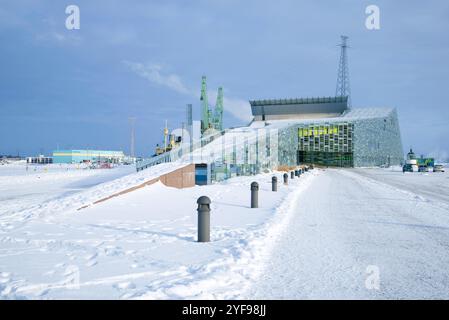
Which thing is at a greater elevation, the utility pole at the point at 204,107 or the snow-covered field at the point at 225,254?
the utility pole at the point at 204,107

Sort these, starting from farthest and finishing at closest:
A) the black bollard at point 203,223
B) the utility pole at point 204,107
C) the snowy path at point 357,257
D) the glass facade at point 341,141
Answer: the utility pole at point 204,107, the glass facade at point 341,141, the black bollard at point 203,223, the snowy path at point 357,257

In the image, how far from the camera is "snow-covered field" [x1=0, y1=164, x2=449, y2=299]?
4.45 meters

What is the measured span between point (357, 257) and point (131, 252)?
386cm

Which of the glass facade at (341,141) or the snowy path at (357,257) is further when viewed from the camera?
the glass facade at (341,141)

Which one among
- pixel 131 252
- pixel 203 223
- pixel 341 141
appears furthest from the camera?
pixel 341 141

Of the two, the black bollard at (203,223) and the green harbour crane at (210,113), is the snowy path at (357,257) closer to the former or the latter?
the black bollard at (203,223)

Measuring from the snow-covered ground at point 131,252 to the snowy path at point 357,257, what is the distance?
0.45 meters

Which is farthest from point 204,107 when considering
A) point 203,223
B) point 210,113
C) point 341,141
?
point 203,223

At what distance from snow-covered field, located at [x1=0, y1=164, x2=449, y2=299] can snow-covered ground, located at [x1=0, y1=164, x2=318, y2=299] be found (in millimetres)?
19

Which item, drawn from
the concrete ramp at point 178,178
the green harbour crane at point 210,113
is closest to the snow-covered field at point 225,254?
the concrete ramp at point 178,178

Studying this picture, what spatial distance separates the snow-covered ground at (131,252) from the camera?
4.45 m

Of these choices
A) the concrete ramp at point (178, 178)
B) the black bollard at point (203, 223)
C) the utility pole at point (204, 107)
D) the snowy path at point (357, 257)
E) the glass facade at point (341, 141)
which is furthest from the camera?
the utility pole at point (204, 107)

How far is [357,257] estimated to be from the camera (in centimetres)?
591

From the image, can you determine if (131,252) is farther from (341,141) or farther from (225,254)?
(341,141)
